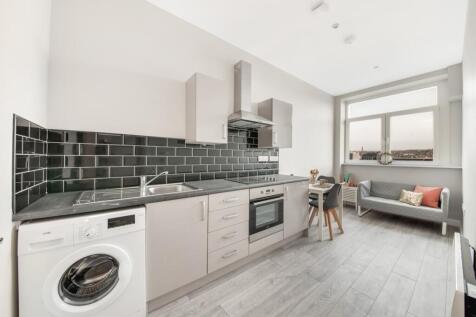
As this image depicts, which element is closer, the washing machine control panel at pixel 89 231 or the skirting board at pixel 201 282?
the washing machine control panel at pixel 89 231

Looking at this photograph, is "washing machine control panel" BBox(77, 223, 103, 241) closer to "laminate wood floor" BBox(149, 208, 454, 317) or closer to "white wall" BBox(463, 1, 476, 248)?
"laminate wood floor" BBox(149, 208, 454, 317)

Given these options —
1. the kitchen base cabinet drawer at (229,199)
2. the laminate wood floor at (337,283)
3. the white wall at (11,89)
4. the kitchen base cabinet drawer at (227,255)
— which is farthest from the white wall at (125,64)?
the laminate wood floor at (337,283)

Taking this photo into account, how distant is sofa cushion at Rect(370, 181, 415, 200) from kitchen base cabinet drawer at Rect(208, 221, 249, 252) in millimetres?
3557

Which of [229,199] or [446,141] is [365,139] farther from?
[229,199]

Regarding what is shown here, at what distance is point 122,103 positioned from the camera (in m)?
1.73

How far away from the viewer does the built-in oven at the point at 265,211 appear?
77.5 inches

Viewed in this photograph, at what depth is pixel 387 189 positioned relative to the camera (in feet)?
12.3

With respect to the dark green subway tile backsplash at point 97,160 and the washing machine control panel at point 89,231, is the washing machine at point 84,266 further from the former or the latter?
the dark green subway tile backsplash at point 97,160

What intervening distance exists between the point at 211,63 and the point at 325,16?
4.78 feet

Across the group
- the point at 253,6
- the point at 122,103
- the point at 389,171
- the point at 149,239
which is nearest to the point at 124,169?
the point at 122,103

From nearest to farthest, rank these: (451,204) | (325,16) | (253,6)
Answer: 1. (253,6)
2. (325,16)
3. (451,204)

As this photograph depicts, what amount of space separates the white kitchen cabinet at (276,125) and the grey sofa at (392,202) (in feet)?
7.26

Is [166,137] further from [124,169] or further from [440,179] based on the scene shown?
[440,179]

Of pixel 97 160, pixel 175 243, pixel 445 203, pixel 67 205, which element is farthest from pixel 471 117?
pixel 97 160
